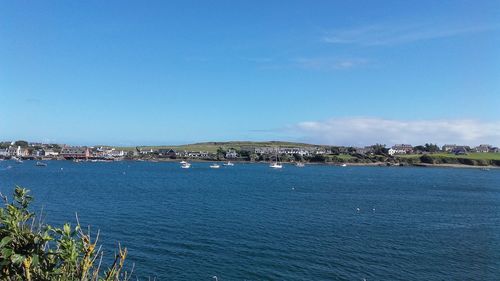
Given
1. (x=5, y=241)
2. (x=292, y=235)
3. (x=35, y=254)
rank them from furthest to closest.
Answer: (x=292, y=235)
(x=35, y=254)
(x=5, y=241)

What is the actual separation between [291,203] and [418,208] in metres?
15.9

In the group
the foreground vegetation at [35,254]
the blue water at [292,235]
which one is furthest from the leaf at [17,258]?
the blue water at [292,235]

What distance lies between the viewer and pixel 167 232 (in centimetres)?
3547

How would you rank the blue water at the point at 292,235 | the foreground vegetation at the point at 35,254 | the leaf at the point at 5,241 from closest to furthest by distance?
the leaf at the point at 5,241, the foreground vegetation at the point at 35,254, the blue water at the point at 292,235

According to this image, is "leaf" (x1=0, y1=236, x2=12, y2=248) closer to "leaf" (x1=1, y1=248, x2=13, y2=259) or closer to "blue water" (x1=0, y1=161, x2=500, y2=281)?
"leaf" (x1=1, y1=248, x2=13, y2=259)

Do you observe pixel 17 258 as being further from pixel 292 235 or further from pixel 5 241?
pixel 292 235

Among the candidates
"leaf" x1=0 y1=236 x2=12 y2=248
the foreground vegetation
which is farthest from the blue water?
"leaf" x1=0 y1=236 x2=12 y2=248

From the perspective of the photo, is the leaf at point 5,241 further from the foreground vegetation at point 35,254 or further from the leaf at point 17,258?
the leaf at point 17,258

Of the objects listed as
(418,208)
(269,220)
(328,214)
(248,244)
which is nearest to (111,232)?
(248,244)

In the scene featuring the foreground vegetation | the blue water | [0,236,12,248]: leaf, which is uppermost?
[0,236,12,248]: leaf

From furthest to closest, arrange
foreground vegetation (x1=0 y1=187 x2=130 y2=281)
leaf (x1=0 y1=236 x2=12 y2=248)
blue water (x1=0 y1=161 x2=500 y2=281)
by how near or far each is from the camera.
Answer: blue water (x1=0 y1=161 x2=500 y2=281)
foreground vegetation (x1=0 y1=187 x2=130 y2=281)
leaf (x1=0 y1=236 x2=12 y2=248)

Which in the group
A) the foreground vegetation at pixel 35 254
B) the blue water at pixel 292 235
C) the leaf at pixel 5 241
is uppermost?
the leaf at pixel 5 241

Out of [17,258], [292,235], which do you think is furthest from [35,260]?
[292,235]

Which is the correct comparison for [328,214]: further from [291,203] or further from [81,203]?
[81,203]
